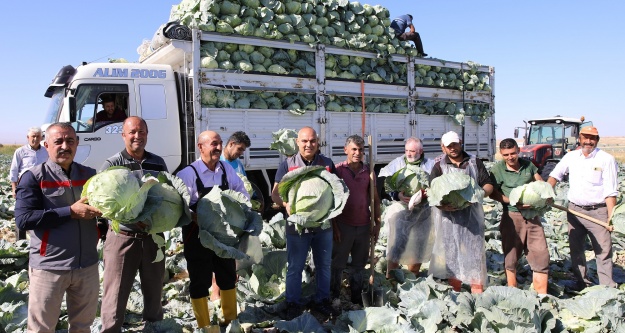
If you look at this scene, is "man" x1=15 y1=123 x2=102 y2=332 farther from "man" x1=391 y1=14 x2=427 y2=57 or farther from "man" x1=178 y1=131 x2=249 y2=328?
"man" x1=391 y1=14 x2=427 y2=57

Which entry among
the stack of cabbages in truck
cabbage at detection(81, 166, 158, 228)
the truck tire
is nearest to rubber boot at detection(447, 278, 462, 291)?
cabbage at detection(81, 166, 158, 228)

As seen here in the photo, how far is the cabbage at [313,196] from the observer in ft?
13.1

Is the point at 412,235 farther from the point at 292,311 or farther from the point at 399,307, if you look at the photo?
the point at 292,311

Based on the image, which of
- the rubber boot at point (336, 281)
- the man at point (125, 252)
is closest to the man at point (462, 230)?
the rubber boot at point (336, 281)

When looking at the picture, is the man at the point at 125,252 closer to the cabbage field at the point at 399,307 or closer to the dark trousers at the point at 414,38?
the cabbage field at the point at 399,307

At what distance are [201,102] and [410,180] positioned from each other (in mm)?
4327

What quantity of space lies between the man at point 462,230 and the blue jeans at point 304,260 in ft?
4.33

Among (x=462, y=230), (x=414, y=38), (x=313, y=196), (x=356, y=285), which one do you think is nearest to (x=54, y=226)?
(x=313, y=196)

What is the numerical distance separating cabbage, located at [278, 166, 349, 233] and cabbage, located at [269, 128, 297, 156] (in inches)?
160

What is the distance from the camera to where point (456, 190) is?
14.5 ft

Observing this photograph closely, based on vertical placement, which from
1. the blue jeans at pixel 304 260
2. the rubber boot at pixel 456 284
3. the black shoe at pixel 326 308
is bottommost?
the black shoe at pixel 326 308

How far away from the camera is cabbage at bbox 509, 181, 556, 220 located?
4.54m

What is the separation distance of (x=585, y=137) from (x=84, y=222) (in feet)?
16.6

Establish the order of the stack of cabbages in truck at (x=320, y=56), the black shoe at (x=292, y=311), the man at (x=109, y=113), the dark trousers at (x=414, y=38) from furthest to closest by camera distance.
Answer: the dark trousers at (x=414, y=38) → the stack of cabbages in truck at (x=320, y=56) → the man at (x=109, y=113) → the black shoe at (x=292, y=311)
